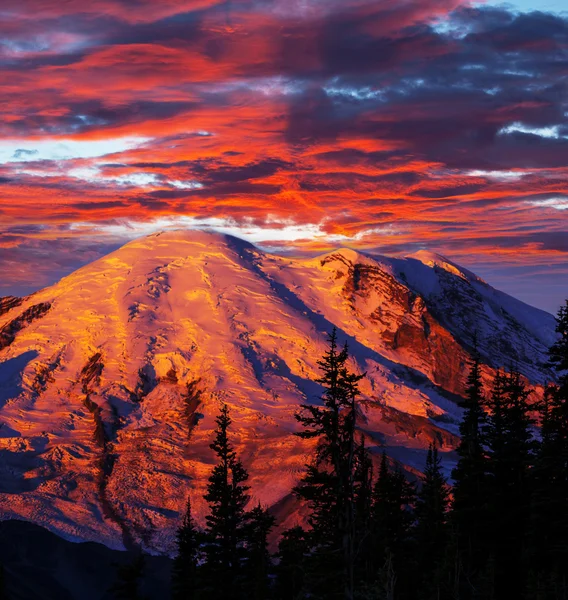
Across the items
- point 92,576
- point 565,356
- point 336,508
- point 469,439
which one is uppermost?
point 565,356

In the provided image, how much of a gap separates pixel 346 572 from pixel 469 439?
31.5 metres

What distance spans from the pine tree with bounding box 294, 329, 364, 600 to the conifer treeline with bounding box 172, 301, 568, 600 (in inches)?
2.2

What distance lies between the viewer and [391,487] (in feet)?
246

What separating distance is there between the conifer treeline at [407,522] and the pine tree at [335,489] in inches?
2.2

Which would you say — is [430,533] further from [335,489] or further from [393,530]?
[335,489]

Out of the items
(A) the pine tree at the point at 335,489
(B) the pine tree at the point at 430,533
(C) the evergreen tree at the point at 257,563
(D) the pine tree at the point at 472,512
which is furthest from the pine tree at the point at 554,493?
(C) the evergreen tree at the point at 257,563

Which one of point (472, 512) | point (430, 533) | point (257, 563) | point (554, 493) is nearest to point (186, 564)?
point (257, 563)

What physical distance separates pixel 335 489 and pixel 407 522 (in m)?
39.6

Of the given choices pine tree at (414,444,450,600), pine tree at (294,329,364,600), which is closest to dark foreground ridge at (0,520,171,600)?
pine tree at (414,444,450,600)

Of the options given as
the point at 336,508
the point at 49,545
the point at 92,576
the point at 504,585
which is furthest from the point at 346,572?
the point at 49,545

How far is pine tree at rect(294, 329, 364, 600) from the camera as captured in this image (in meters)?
35.3

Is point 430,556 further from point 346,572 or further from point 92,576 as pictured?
point 92,576

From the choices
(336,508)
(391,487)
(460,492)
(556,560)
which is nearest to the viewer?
(336,508)

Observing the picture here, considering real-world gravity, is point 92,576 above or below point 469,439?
below
